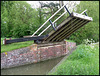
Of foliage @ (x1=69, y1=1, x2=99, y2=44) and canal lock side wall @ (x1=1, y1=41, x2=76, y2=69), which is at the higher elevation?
foliage @ (x1=69, y1=1, x2=99, y2=44)

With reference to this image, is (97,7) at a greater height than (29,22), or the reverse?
(97,7)

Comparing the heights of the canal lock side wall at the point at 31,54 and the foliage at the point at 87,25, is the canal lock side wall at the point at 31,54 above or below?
below

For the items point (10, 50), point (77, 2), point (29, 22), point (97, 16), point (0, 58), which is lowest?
point (0, 58)

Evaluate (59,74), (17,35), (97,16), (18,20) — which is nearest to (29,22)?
(18,20)

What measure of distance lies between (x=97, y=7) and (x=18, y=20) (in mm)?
12448

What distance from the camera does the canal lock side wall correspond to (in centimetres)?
678

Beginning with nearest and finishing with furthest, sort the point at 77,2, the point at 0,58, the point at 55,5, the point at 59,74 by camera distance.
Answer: the point at 59,74 < the point at 0,58 < the point at 55,5 < the point at 77,2

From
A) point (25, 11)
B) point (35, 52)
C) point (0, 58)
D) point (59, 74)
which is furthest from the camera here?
point (25, 11)

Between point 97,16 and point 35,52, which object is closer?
point 35,52

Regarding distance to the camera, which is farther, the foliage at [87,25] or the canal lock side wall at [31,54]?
the foliage at [87,25]

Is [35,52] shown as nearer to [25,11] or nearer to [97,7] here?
[25,11]

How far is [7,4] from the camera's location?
380 cm

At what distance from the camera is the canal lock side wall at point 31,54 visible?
678 cm

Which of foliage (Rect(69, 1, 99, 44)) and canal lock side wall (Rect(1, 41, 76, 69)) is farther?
foliage (Rect(69, 1, 99, 44))
